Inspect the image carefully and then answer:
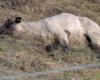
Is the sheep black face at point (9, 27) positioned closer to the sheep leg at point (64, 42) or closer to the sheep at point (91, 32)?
the sheep leg at point (64, 42)

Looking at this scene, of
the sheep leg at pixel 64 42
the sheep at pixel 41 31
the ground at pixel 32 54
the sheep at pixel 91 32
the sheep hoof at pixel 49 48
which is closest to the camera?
the ground at pixel 32 54

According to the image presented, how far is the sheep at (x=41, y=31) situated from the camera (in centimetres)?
1220

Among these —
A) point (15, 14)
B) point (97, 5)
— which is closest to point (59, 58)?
point (15, 14)

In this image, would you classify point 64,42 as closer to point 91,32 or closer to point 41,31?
point 41,31

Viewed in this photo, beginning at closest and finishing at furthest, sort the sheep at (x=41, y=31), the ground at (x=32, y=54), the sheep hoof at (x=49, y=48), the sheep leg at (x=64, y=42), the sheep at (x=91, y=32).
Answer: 1. the ground at (x=32, y=54)
2. the sheep hoof at (x=49, y=48)
3. the sheep leg at (x=64, y=42)
4. the sheep at (x=41, y=31)
5. the sheep at (x=91, y=32)

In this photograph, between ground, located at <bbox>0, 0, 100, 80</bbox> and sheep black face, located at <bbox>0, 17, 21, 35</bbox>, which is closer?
ground, located at <bbox>0, 0, 100, 80</bbox>

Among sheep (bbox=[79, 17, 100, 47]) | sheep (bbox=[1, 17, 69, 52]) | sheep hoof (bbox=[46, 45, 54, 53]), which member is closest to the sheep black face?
sheep (bbox=[1, 17, 69, 52])

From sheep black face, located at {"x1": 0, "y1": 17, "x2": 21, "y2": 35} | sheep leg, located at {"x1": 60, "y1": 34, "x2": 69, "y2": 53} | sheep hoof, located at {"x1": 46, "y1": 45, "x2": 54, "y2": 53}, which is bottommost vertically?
sheep leg, located at {"x1": 60, "y1": 34, "x2": 69, "y2": 53}

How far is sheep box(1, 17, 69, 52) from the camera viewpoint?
12203 mm

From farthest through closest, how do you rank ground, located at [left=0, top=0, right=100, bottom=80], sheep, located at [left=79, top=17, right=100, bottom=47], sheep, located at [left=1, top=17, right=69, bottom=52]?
sheep, located at [left=79, top=17, right=100, bottom=47]
sheep, located at [left=1, top=17, right=69, bottom=52]
ground, located at [left=0, top=0, right=100, bottom=80]

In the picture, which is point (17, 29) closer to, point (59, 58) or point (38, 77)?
point (59, 58)

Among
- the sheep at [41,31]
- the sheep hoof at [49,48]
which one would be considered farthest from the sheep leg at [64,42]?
the sheep hoof at [49,48]

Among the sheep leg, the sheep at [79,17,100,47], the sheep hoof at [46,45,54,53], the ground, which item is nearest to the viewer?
the ground

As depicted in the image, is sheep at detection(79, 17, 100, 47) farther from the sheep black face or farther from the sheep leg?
the sheep black face
